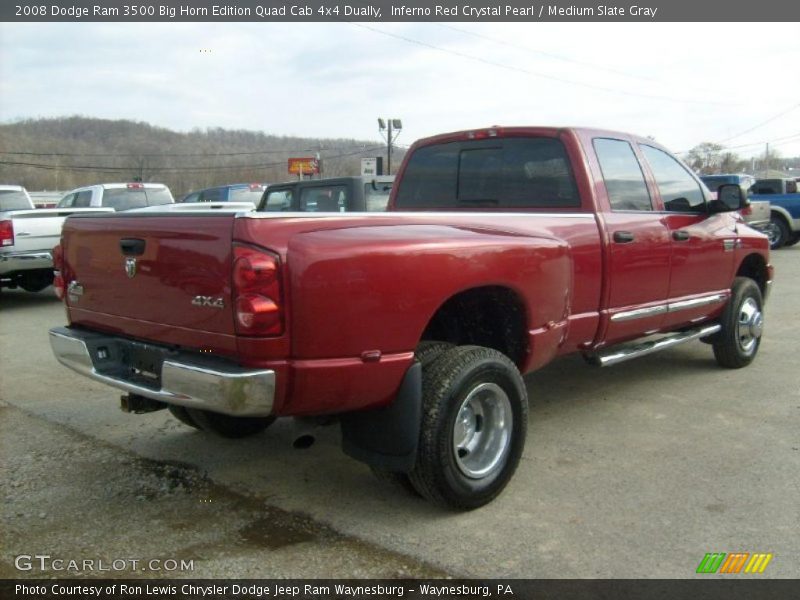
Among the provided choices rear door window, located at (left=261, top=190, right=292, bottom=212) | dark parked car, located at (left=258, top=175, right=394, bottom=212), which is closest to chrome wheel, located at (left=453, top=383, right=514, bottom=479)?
dark parked car, located at (left=258, top=175, right=394, bottom=212)

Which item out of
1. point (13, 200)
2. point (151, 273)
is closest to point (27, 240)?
point (13, 200)

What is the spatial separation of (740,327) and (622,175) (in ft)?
6.89

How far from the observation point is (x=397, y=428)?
3121 mm

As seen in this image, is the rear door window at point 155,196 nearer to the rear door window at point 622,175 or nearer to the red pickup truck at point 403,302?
the red pickup truck at point 403,302

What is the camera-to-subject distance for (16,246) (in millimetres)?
9758

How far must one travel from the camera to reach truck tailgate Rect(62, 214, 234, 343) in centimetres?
286

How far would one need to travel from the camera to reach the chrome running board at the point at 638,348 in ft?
15.1

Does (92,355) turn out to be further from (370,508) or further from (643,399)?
(643,399)

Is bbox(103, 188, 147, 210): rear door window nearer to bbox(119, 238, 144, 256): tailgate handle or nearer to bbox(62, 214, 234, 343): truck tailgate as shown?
bbox(62, 214, 234, 343): truck tailgate

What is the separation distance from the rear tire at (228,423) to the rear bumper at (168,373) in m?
0.78

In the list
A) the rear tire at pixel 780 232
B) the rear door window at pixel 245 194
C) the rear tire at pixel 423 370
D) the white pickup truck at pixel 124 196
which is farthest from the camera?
the rear door window at pixel 245 194

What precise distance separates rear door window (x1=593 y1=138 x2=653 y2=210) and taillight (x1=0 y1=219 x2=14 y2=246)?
833 cm

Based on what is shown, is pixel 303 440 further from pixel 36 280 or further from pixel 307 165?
pixel 307 165

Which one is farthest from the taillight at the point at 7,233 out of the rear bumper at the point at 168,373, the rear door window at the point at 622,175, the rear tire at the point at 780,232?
the rear tire at the point at 780,232
